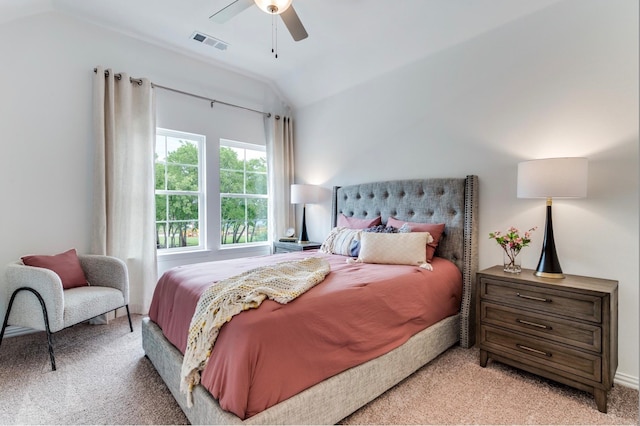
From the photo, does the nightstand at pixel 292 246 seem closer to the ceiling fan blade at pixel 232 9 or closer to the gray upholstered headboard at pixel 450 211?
the gray upholstered headboard at pixel 450 211

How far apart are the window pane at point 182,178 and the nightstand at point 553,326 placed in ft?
11.1

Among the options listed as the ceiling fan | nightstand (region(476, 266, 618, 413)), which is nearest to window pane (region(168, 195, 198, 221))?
the ceiling fan

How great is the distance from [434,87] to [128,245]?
359 cm

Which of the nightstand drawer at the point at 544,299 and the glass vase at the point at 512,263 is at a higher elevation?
the glass vase at the point at 512,263

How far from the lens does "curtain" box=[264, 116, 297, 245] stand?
177 inches

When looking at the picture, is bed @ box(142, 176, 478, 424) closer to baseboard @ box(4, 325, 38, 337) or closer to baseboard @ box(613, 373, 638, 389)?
baseboard @ box(613, 373, 638, 389)

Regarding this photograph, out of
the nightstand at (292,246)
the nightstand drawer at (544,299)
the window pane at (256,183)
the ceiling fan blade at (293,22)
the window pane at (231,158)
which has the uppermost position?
the ceiling fan blade at (293,22)

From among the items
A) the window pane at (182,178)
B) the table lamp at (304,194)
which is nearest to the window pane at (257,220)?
the table lamp at (304,194)

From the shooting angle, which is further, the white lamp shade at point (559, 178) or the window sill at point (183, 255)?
the window sill at point (183, 255)

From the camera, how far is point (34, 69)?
2.86 m

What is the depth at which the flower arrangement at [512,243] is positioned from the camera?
2285mm

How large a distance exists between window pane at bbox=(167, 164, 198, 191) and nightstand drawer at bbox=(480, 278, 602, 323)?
3401 millimetres

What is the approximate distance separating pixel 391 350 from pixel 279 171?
3.19 m

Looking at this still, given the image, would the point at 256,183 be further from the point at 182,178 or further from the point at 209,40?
the point at 209,40
